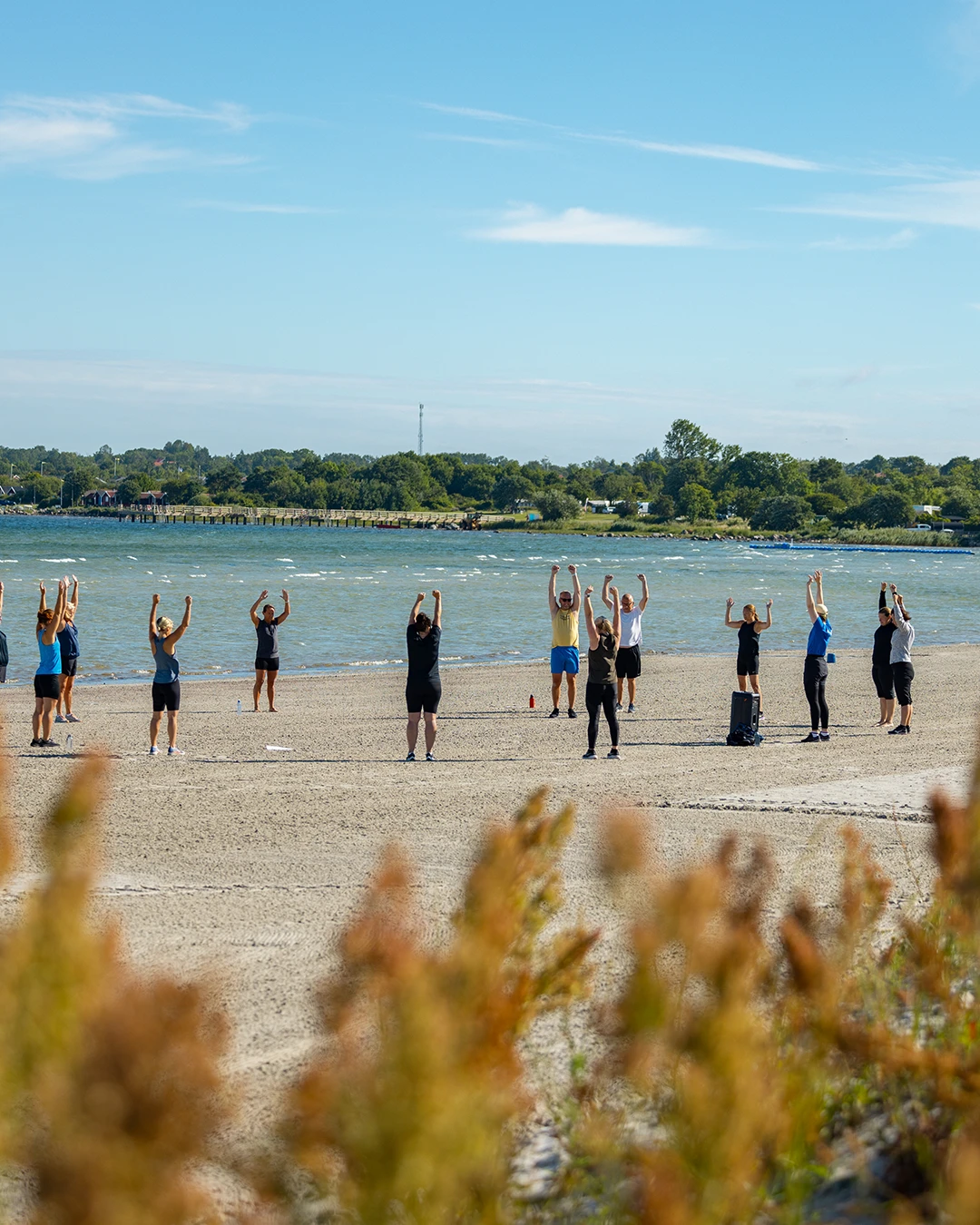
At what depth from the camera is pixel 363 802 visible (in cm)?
1115

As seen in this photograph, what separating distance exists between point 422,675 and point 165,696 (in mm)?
2678

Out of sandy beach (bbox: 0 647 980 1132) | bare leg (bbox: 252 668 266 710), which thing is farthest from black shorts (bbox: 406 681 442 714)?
bare leg (bbox: 252 668 266 710)

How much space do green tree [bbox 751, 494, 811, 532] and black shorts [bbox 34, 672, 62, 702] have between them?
168m

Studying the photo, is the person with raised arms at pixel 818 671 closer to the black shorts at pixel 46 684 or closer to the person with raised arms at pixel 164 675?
the person with raised arms at pixel 164 675

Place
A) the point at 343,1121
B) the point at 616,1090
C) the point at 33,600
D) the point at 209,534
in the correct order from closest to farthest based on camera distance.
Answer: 1. the point at 343,1121
2. the point at 616,1090
3. the point at 33,600
4. the point at 209,534

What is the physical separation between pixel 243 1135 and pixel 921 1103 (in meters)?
2.34

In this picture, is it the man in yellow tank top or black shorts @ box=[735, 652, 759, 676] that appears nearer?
black shorts @ box=[735, 652, 759, 676]

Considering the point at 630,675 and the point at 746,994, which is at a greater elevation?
the point at 746,994

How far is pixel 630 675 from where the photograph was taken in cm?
1775

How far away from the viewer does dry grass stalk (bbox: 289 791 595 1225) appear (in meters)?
1.61

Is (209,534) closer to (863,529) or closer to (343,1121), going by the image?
(863,529)

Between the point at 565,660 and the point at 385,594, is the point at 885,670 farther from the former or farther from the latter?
the point at 385,594

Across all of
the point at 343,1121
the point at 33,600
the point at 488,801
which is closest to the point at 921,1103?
the point at 343,1121

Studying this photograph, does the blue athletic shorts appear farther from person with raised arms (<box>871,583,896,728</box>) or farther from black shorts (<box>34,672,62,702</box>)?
black shorts (<box>34,672,62,702</box>)
